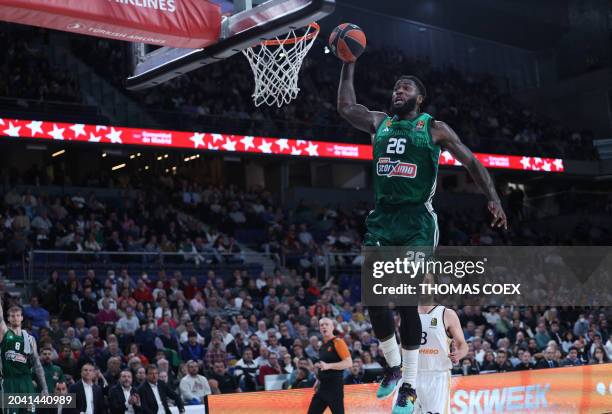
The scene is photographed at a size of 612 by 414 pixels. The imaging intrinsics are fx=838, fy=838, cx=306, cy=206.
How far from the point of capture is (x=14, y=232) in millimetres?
18250

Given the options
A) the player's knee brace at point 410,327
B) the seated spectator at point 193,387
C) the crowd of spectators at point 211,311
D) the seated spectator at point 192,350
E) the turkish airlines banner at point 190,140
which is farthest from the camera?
the turkish airlines banner at point 190,140

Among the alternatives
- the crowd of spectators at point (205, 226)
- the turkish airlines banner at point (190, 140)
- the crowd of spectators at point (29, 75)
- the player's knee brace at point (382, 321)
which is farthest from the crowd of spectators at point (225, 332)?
the player's knee brace at point (382, 321)

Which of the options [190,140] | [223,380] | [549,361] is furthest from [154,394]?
[190,140]

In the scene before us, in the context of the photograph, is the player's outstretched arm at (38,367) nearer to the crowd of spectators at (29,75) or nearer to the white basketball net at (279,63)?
the white basketball net at (279,63)

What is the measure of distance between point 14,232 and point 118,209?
12.0ft

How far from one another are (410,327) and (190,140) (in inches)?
674

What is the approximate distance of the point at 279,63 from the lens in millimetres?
9062

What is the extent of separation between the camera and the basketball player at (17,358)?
9578mm

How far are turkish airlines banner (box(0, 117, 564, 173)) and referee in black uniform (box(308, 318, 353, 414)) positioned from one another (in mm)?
8649

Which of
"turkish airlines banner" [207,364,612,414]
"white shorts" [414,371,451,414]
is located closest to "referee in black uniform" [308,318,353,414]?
"turkish airlines banner" [207,364,612,414]

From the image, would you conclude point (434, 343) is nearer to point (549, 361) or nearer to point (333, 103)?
point (549, 361)

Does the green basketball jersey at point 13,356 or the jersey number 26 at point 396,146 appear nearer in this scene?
the jersey number 26 at point 396,146

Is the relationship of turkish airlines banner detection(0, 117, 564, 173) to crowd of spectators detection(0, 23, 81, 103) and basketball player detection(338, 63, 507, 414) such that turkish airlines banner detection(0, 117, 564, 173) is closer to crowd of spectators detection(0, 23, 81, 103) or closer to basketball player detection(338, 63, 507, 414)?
crowd of spectators detection(0, 23, 81, 103)

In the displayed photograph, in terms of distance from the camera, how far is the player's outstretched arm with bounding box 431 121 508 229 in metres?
5.28
